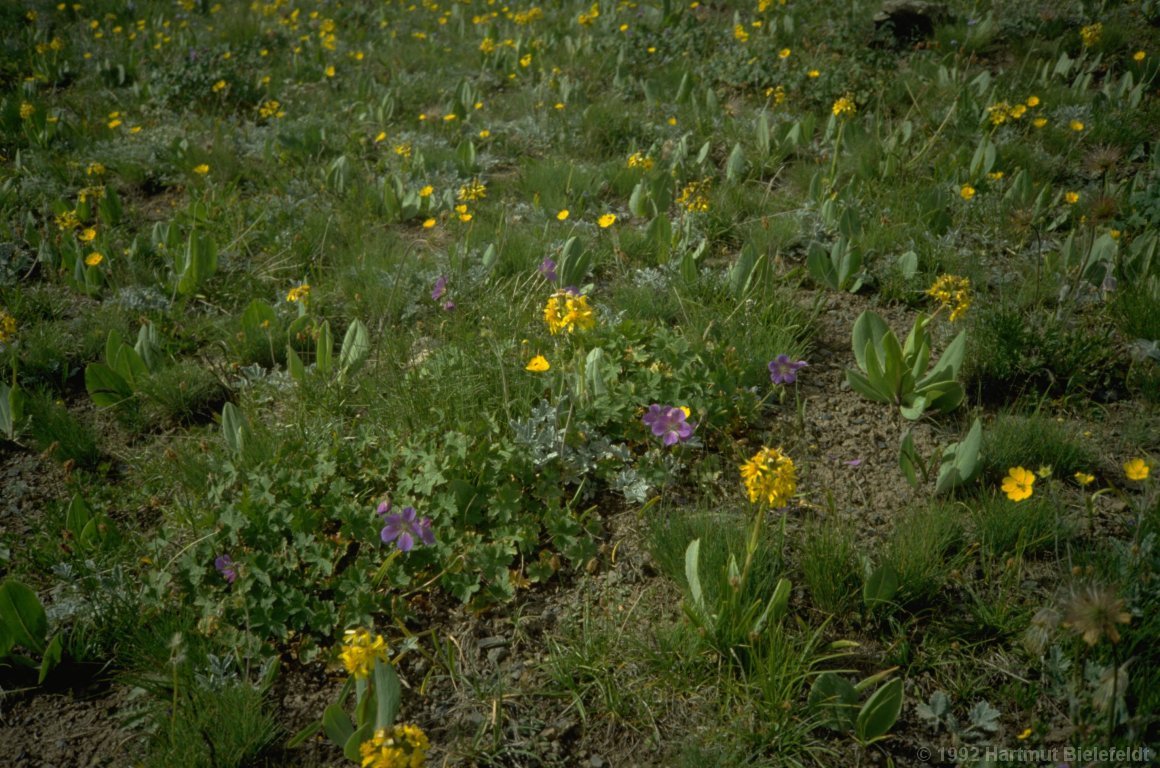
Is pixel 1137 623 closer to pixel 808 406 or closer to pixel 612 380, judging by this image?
pixel 808 406

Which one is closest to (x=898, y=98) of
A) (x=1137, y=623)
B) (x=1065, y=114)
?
(x=1065, y=114)

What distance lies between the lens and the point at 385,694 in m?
1.68

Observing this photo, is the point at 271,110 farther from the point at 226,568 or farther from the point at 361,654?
the point at 361,654

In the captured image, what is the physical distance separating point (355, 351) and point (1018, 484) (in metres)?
2.22

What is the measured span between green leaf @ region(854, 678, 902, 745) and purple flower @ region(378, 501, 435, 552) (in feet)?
3.79

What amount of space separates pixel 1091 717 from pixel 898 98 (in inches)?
154

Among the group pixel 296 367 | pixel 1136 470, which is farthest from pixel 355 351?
pixel 1136 470

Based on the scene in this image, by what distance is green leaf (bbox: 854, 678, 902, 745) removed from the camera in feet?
5.55

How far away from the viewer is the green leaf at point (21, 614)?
1952 mm

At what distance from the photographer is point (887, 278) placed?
3.21 m

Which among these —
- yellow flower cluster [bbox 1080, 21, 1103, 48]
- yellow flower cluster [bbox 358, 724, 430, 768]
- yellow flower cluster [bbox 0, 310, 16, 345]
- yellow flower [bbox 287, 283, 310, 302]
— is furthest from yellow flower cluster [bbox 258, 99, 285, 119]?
yellow flower cluster [bbox 1080, 21, 1103, 48]

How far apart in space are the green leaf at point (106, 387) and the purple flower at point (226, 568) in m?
1.14

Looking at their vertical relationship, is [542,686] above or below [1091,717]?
below

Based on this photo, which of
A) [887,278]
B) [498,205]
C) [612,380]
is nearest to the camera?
[612,380]
